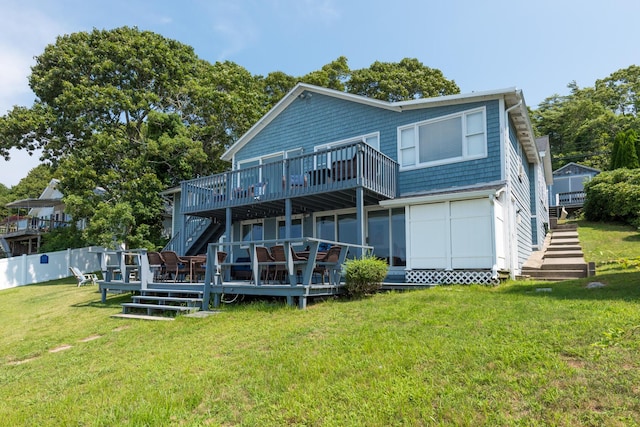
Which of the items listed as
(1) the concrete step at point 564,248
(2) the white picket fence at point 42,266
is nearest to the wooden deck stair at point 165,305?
(1) the concrete step at point 564,248

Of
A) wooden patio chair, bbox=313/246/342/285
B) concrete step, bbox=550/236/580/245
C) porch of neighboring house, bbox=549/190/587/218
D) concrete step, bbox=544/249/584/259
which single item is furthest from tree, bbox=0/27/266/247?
porch of neighboring house, bbox=549/190/587/218

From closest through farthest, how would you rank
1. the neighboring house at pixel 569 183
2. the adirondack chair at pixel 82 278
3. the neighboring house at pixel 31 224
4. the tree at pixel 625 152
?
1. the adirondack chair at pixel 82 278
2. the tree at pixel 625 152
3. the neighboring house at pixel 569 183
4. the neighboring house at pixel 31 224

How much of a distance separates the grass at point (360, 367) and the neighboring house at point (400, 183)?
2965 millimetres

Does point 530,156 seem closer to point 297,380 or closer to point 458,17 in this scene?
point 458,17

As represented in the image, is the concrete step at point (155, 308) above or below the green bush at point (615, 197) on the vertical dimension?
below

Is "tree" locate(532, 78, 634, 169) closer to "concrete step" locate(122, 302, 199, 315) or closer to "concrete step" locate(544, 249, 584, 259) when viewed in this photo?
"concrete step" locate(544, 249, 584, 259)

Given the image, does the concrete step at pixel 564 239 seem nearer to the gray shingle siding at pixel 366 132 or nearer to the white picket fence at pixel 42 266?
the gray shingle siding at pixel 366 132

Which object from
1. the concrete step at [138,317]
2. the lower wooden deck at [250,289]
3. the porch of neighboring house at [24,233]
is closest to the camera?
the lower wooden deck at [250,289]

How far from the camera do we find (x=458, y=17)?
39.6 ft

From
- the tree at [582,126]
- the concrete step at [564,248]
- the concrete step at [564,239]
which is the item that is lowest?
the concrete step at [564,248]

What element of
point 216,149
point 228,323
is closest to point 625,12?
point 228,323

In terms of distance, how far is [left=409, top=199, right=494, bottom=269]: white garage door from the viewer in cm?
1038

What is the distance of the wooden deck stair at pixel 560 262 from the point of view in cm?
1133

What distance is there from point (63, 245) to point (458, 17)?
25.9 m
